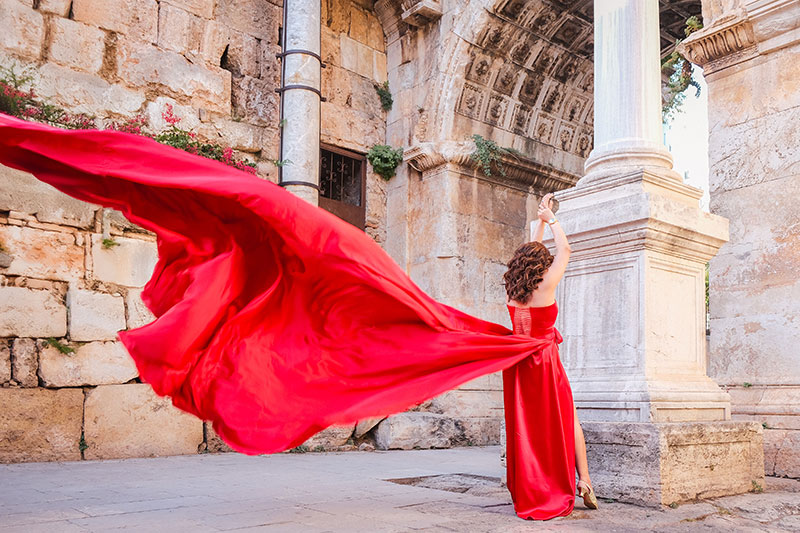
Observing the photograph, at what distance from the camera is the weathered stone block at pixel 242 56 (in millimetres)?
9086

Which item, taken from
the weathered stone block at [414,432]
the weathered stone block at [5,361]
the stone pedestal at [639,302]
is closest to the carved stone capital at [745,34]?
the stone pedestal at [639,302]

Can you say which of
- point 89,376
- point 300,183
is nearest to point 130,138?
point 89,376

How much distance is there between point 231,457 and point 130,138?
436 cm

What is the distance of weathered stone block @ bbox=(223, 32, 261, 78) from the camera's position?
9086mm

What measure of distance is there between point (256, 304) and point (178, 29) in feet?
20.9

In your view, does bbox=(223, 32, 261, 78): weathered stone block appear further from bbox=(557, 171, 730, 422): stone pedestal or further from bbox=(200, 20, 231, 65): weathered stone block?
bbox=(557, 171, 730, 422): stone pedestal

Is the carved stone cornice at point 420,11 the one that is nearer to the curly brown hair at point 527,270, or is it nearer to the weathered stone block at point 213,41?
the weathered stone block at point 213,41

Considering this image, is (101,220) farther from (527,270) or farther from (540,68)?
(540,68)

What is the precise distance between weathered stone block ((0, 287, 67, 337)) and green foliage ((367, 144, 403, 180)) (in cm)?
479

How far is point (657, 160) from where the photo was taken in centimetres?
491

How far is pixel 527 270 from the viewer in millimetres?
4023

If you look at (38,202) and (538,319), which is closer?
(538,319)

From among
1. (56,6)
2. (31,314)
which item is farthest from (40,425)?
(56,6)

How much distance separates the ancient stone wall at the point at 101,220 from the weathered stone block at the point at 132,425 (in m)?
0.01
